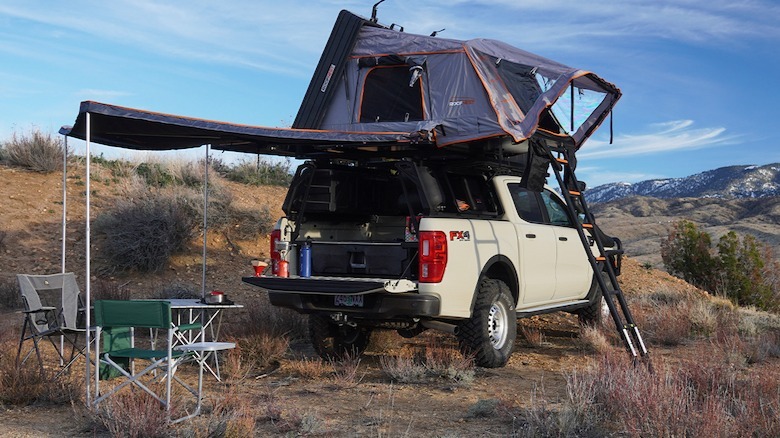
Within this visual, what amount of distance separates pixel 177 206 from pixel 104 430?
9.98 metres

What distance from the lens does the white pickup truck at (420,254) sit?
7.52 meters

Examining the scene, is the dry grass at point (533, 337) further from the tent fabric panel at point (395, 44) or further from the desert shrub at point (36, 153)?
the desert shrub at point (36, 153)

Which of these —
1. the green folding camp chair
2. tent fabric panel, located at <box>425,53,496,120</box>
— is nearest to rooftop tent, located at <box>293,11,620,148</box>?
tent fabric panel, located at <box>425,53,496,120</box>

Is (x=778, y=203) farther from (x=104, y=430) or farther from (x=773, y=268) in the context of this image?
(x=104, y=430)

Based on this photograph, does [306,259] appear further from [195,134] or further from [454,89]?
[454,89]

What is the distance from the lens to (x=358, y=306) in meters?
7.75

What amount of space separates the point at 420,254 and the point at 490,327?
1228mm

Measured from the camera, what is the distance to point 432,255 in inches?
291

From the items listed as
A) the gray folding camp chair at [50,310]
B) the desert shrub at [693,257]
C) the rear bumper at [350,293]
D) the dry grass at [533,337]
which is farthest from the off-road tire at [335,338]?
the desert shrub at [693,257]

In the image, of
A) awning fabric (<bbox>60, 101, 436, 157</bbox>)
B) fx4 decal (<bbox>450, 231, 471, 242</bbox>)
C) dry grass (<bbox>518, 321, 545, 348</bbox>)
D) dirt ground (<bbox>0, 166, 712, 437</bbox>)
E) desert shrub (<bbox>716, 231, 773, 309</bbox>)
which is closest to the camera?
dirt ground (<bbox>0, 166, 712, 437</bbox>)

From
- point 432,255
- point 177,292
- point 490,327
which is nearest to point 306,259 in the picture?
point 432,255

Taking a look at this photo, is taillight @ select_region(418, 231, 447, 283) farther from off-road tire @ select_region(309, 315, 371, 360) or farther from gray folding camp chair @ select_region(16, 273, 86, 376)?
gray folding camp chair @ select_region(16, 273, 86, 376)

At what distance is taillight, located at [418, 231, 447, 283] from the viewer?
738 cm

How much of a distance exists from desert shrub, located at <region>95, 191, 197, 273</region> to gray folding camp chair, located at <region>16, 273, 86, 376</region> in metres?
5.91
